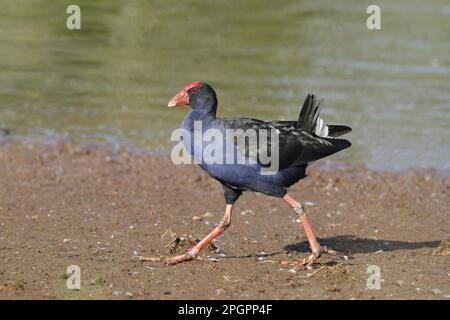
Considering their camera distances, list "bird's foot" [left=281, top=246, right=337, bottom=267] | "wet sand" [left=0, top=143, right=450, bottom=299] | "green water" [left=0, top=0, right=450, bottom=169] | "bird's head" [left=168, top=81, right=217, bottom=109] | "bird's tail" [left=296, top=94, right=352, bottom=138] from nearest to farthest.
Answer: "wet sand" [left=0, top=143, right=450, bottom=299] → "bird's foot" [left=281, top=246, right=337, bottom=267] → "bird's head" [left=168, top=81, right=217, bottom=109] → "bird's tail" [left=296, top=94, right=352, bottom=138] → "green water" [left=0, top=0, right=450, bottom=169]

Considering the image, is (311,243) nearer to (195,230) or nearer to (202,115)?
(202,115)

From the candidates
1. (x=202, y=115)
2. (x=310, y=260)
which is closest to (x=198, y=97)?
(x=202, y=115)

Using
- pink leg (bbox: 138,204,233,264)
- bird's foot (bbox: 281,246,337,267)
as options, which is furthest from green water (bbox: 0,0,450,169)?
pink leg (bbox: 138,204,233,264)

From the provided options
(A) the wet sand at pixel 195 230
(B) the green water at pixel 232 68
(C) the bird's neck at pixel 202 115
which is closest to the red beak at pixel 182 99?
(C) the bird's neck at pixel 202 115

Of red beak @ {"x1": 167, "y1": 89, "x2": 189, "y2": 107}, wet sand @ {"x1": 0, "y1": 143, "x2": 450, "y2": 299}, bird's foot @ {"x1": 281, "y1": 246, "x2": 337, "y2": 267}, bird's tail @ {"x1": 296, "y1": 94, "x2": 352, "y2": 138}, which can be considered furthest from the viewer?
bird's tail @ {"x1": 296, "y1": 94, "x2": 352, "y2": 138}

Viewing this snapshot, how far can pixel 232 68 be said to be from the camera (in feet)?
50.2

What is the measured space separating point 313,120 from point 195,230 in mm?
1743

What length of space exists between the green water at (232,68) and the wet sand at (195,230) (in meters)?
0.96

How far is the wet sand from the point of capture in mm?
6691

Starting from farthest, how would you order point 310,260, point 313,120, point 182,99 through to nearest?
1. point 313,120
2. point 182,99
3. point 310,260

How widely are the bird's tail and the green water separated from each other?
3.35 meters

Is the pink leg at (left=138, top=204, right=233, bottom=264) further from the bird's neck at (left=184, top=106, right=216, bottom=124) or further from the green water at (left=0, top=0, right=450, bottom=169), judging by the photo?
the green water at (left=0, top=0, right=450, bottom=169)

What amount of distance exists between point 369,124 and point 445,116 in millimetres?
1389

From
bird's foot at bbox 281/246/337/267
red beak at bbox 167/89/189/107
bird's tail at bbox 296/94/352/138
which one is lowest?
bird's foot at bbox 281/246/337/267
